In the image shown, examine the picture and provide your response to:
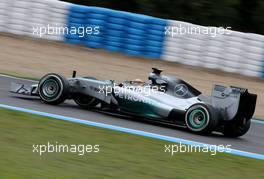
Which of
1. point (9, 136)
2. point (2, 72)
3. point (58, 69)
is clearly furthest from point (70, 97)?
point (58, 69)

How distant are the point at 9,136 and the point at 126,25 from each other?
9823 mm

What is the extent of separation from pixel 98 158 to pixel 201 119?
8.69 feet

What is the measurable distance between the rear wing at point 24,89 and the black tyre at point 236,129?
10.4 feet

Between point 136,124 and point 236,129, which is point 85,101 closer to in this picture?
point 136,124

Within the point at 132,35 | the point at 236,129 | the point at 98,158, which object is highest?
the point at 132,35

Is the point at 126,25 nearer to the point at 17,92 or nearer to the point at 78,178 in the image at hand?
the point at 17,92

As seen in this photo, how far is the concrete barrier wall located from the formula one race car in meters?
6.87

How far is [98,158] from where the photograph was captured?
7.55 meters

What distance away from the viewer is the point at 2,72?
14539 mm

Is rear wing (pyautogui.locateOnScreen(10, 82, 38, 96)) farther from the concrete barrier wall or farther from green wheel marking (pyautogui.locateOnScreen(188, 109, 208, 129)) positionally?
the concrete barrier wall

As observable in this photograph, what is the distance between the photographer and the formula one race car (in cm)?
980

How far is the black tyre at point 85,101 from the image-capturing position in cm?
1082

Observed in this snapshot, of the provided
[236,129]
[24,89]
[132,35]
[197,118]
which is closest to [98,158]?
[197,118]

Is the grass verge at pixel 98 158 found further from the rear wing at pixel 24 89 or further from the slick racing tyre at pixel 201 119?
the rear wing at pixel 24 89
